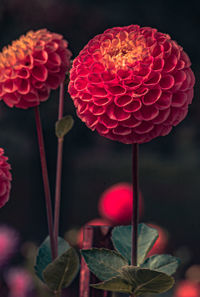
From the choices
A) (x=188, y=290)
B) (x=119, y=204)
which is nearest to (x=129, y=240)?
(x=119, y=204)

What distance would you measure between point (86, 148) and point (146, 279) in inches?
40.9

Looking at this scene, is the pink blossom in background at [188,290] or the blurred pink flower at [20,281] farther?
the pink blossom in background at [188,290]

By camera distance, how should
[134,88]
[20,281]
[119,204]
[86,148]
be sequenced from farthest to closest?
1. [86,148]
2. [20,281]
3. [119,204]
4. [134,88]

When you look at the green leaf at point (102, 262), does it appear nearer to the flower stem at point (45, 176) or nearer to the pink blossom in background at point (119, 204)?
the flower stem at point (45, 176)

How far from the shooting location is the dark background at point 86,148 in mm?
1172

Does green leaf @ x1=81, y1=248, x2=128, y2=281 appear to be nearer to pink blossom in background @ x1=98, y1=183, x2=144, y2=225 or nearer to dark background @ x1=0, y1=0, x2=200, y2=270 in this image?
pink blossom in background @ x1=98, y1=183, x2=144, y2=225

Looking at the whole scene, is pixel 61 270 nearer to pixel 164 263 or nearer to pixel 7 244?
pixel 164 263

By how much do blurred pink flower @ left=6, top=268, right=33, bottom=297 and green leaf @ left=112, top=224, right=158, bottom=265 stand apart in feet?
1.14

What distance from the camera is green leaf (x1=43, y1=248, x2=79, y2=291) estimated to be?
0.97 ft

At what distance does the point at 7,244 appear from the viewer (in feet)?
2.29

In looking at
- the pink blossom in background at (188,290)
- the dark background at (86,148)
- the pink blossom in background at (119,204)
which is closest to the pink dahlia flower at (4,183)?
the pink blossom in background at (119,204)

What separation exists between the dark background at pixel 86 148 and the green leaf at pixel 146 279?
2.76ft

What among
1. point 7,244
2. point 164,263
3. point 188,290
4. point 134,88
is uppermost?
point 134,88

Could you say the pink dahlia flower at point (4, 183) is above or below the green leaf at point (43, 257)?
above
